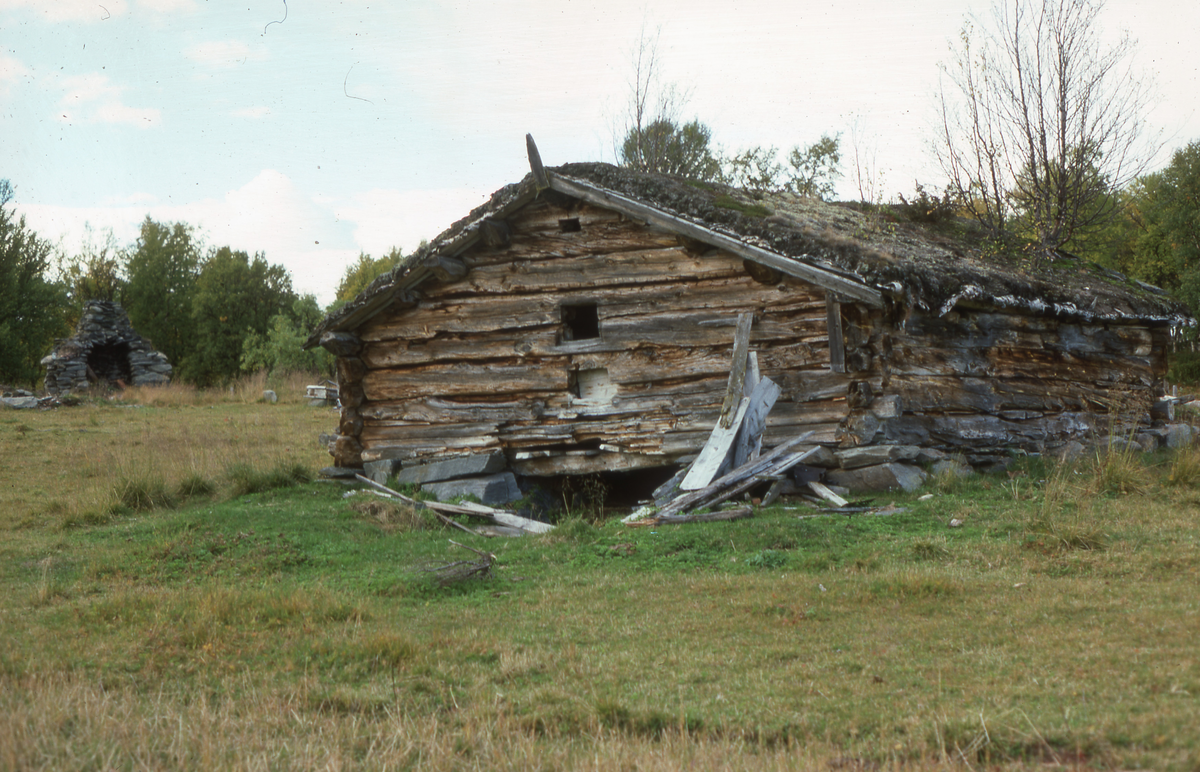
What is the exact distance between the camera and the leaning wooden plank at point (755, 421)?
34.9 feet

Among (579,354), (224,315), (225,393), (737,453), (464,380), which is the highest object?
(224,315)

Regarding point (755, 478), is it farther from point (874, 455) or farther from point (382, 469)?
point (382, 469)

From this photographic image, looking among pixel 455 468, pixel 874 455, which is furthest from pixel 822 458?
pixel 455 468

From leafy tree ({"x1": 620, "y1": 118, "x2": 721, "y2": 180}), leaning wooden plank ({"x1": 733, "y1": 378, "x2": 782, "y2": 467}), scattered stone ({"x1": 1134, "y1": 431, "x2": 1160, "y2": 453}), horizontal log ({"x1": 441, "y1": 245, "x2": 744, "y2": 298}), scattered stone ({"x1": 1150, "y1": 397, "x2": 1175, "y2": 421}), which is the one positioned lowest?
scattered stone ({"x1": 1134, "y1": 431, "x2": 1160, "y2": 453})

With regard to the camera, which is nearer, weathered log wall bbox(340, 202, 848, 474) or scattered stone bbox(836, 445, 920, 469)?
scattered stone bbox(836, 445, 920, 469)

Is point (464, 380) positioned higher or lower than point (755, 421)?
higher

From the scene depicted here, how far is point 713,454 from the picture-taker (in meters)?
10.5

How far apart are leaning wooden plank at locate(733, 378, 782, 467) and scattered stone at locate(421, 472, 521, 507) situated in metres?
3.08

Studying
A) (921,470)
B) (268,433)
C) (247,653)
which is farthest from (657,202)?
(268,433)

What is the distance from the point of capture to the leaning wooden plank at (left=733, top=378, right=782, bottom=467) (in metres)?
10.6

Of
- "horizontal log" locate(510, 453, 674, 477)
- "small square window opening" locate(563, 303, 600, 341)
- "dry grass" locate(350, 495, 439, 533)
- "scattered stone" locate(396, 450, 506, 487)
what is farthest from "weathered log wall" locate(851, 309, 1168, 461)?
"dry grass" locate(350, 495, 439, 533)

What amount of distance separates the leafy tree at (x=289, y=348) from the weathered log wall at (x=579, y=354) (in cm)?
2123

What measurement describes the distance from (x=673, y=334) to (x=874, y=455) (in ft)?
9.33

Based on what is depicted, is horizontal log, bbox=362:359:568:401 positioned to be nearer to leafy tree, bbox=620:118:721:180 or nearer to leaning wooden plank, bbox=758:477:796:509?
leaning wooden plank, bbox=758:477:796:509
